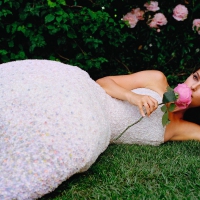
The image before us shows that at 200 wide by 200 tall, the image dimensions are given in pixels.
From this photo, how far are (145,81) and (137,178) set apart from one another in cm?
127

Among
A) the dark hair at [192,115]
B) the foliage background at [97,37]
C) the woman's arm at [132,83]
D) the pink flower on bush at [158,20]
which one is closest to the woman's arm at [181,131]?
the dark hair at [192,115]

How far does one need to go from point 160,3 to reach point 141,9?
269mm

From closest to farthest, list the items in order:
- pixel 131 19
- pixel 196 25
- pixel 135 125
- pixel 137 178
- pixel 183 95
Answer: pixel 137 178, pixel 183 95, pixel 135 125, pixel 131 19, pixel 196 25

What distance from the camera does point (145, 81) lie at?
3.22m

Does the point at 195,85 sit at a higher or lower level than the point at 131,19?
lower

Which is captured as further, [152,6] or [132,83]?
[152,6]

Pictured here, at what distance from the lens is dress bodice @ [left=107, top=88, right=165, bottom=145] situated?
2967 millimetres

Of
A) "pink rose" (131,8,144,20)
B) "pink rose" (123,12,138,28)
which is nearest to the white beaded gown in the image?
"pink rose" (123,12,138,28)

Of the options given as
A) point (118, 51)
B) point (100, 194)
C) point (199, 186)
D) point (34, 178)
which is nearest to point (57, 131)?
point (34, 178)

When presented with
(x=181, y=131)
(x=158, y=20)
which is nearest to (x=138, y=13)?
(x=158, y=20)

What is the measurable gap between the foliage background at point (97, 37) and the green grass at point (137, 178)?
144cm

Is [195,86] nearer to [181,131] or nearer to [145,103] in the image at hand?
[181,131]

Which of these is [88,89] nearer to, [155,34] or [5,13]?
[5,13]

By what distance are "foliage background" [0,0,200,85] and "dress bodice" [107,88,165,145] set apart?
2.75 ft
